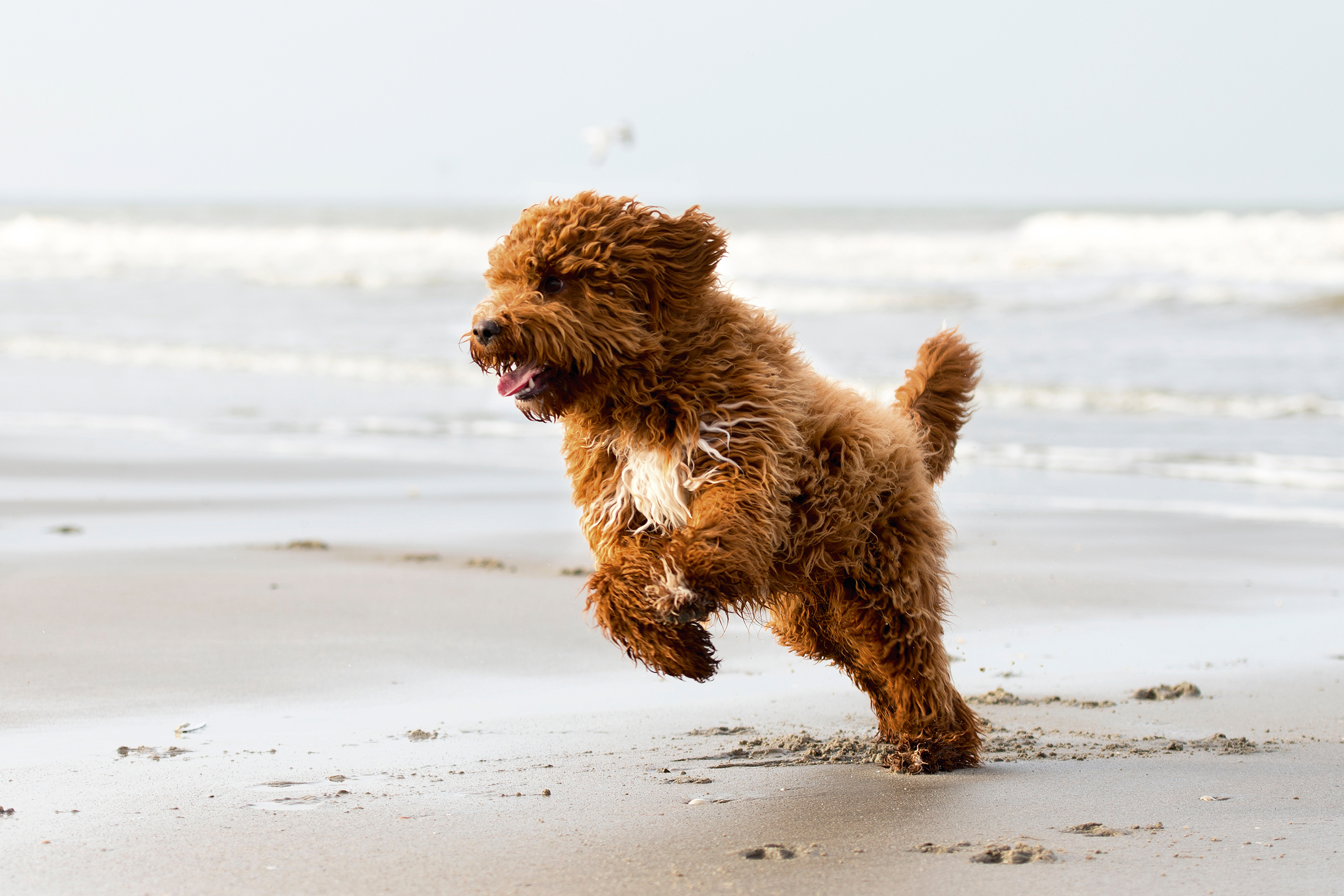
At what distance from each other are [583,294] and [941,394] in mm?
1472

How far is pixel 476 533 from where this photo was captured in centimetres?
830

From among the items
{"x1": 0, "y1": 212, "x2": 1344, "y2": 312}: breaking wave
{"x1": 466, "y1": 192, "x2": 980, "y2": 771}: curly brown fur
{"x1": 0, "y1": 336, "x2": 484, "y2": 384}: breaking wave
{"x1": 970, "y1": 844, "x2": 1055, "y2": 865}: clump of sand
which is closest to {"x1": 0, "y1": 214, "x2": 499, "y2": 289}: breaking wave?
{"x1": 0, "y1": 212, "x2": 1344, "y2": 312}: breaking wave

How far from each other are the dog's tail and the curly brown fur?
0.43 meters

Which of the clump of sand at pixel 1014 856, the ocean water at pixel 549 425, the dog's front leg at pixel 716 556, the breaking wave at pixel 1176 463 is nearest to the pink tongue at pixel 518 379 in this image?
the dog's front leg at pixel 716 556

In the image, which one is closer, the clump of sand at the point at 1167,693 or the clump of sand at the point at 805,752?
the clump of sand at the point at 805,752

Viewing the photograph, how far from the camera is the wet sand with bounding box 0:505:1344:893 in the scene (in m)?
3.36

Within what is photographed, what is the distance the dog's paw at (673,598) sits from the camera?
3457mm

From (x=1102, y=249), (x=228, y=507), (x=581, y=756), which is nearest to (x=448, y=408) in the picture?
(x=228, y=507)

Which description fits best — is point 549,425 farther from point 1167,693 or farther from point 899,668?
point 899,668

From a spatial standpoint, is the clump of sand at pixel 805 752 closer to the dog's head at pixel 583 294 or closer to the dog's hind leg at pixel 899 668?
the dog's hind leg at pixel 899 668

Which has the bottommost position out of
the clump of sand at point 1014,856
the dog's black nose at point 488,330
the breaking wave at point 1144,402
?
the clump of sand at point 1014,856

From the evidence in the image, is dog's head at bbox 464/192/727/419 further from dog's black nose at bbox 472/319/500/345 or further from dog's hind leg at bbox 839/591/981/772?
dog's hind leg at bbox 839/591/981/772

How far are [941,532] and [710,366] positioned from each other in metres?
0.93

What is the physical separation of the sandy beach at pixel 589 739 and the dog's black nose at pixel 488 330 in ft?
4.02
